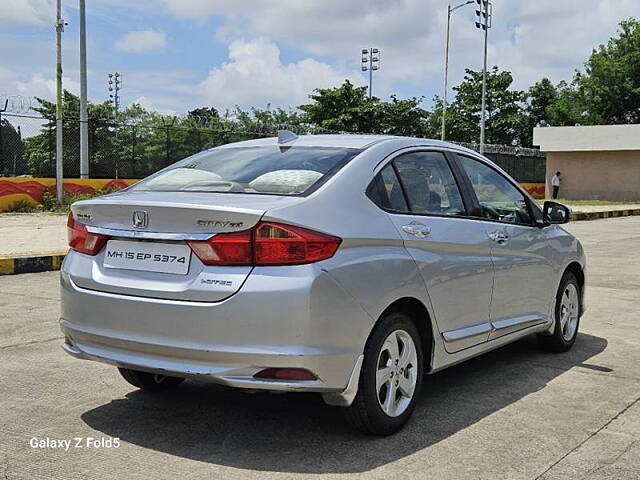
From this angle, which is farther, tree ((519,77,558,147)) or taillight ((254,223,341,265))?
tree ((519,77,558,147))

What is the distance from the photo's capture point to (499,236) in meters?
5.00

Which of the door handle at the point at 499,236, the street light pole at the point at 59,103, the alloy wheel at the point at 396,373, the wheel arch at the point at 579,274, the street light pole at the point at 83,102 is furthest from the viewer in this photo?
the street light pole at the point at 83,102

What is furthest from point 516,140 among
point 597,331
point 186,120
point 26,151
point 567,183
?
point 597,331

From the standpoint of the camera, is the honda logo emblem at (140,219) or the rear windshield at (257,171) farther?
the rear windshield at (257,171)

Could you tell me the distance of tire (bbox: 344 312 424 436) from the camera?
379cm

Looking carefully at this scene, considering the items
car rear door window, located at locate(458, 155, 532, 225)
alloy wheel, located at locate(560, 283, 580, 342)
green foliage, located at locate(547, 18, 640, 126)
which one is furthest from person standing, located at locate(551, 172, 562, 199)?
car rear door window, located at locate(458, 155, 532, 225)

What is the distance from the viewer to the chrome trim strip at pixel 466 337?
14.5 ft

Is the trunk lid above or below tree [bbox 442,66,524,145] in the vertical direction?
below

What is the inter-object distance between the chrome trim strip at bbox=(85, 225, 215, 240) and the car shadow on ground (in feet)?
3.39

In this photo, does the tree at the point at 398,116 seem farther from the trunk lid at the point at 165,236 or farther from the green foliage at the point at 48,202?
the trunk lid at the point at 165,236

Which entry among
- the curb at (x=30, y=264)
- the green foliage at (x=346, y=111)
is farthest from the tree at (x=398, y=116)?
the curb at (x=30, y=264)

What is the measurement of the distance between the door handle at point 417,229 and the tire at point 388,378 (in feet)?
1.48

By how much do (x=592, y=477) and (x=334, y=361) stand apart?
128cm

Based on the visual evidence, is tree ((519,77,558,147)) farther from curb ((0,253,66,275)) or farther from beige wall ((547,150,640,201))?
curb ((0,253,66,275))
